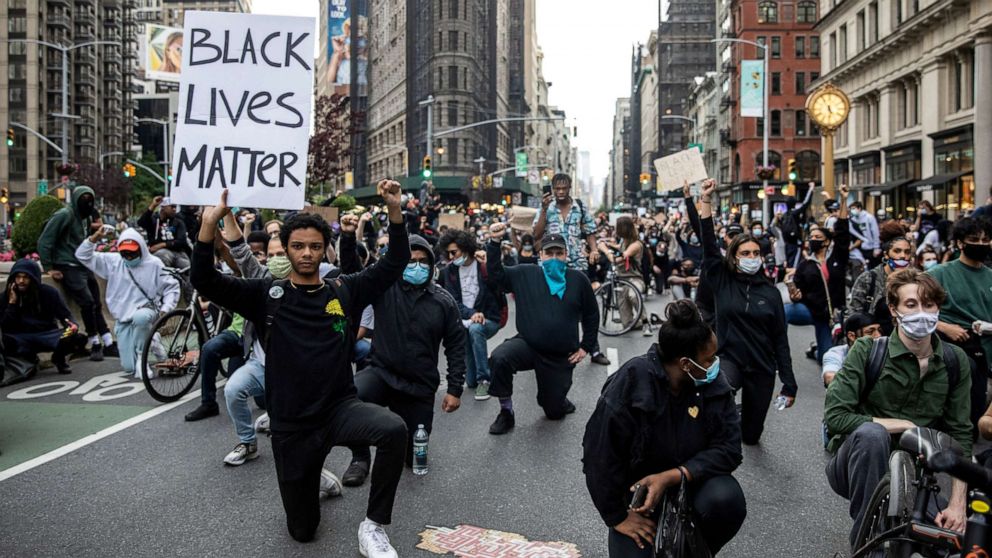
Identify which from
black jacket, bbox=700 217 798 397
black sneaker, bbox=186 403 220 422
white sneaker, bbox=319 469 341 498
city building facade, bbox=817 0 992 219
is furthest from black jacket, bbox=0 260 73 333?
city building facade, bbox=817 0 992 219

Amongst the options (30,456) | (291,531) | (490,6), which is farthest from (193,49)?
(490,6)

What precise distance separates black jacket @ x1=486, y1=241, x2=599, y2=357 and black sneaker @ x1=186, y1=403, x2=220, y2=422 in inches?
109

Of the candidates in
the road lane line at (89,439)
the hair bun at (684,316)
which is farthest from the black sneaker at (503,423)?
the hair bun at (684,316)

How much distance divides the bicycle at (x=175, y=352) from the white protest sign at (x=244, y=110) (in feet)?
12.1

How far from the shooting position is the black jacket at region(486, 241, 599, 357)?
7.63 m

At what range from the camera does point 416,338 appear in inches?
241

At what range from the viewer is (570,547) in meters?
4.67

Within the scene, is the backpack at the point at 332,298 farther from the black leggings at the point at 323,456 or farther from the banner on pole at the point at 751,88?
the banner on pole at the point at 751,88

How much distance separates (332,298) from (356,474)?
5.34 ft

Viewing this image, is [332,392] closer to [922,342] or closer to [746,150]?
[922,342]

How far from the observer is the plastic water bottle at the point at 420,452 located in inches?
238

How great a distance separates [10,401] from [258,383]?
4.00m

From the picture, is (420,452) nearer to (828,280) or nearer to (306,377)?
(306,377)

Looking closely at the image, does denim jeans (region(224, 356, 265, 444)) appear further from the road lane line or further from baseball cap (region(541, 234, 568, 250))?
baseball cap (region(541, 234, 568, 250))
